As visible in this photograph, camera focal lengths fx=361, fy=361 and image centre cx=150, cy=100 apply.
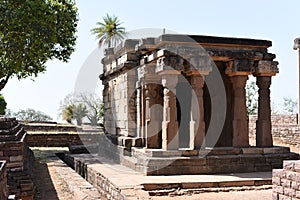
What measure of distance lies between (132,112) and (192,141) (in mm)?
2594

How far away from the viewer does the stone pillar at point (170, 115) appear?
31.2ft

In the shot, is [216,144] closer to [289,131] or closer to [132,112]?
[132,112]

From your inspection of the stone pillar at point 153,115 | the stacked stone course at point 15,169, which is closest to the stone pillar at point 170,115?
the stone pillar at point 153,115

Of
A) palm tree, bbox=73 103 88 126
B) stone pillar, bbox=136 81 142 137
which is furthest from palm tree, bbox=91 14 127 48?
stone pillar, bbox=136 81 142 137

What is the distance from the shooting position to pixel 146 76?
34.3 feet

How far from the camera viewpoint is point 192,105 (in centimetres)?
977

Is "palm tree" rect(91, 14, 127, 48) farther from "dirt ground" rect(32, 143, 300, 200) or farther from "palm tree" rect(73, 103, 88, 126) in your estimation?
"dirt ground" rect(32, 143, 300, 200)

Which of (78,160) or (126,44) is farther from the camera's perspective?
(78,160)

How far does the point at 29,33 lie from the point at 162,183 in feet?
A: 37.1

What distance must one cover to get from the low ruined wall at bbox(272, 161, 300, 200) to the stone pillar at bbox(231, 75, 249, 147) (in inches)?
145

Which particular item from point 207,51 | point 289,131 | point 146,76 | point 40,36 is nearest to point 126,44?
point 146,76

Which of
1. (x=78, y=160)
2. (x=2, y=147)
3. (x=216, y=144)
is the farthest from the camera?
(x=78, y=160)

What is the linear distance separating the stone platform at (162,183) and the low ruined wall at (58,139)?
38.7 feet

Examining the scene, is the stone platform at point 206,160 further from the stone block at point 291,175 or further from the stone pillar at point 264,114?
the stone block at point 291,175
